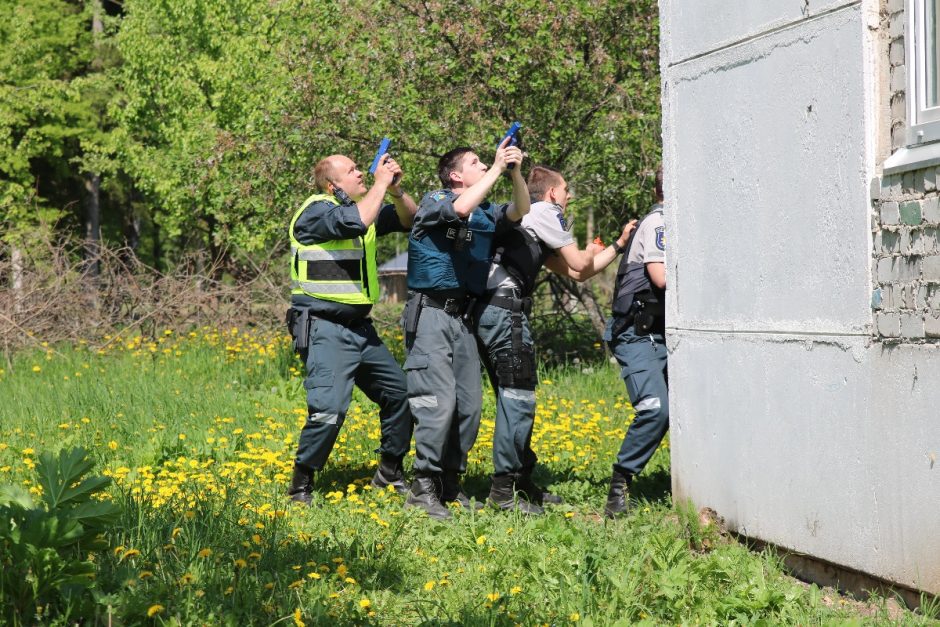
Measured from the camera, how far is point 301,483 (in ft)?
19.6

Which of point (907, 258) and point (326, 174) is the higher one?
point (326, 174)

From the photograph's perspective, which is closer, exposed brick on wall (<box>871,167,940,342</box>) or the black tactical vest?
exposed brick on wall (<box>871,167,940,342</box>)

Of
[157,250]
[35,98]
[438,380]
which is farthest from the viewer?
[157,250]

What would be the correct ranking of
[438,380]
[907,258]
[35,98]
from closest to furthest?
[907,258], [438,380], [35,98]

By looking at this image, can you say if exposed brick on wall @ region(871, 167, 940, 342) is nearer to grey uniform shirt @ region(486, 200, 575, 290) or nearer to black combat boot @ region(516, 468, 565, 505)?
grey uniform shirt @ region(486, 200, 575, 290)

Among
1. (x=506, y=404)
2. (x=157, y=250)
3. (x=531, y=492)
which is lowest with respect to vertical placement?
(x=531, y=492)

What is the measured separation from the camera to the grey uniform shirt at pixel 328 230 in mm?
5672

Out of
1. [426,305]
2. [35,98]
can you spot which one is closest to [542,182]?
[426,305]

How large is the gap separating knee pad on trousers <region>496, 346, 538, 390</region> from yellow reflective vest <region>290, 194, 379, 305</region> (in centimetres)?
80

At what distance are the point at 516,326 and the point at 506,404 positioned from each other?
434 millimetres

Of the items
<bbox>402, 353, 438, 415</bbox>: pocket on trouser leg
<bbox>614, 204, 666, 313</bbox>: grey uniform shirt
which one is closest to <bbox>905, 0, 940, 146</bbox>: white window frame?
<bbox>614, 204, 666, 313</bbox>: grey uniform shirt

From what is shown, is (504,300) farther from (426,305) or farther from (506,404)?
(506,404)

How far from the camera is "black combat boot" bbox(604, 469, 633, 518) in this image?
5.84 meters

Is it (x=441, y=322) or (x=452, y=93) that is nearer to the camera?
(x=441, y=322)
